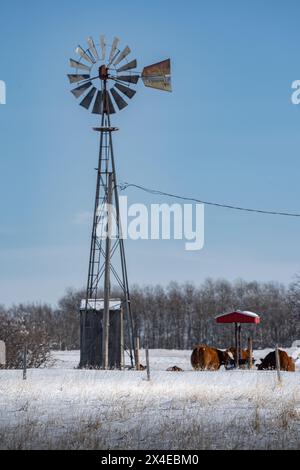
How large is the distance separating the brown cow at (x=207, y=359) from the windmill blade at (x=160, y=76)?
42.1 feet

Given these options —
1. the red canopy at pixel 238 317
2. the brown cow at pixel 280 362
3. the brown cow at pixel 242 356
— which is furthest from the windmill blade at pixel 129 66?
the brown cow at pixel 242 356

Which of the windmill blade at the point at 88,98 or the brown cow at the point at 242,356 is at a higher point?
the windmill blade at the point at 88,98

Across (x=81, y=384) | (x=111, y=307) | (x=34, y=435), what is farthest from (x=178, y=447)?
(x=111, y=307)

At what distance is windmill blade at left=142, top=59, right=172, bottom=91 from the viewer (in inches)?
1200

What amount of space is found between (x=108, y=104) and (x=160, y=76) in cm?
275

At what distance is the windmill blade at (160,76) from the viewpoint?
100 feet

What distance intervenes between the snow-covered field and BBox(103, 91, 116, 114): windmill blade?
14084 mm

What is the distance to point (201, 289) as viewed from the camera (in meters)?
110

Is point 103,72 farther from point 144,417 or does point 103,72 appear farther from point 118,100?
point 144,417

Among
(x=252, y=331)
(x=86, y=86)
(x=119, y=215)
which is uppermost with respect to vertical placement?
(x=86, y=86)

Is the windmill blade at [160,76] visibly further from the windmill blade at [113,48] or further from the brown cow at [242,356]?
the brown cow at [242,356]

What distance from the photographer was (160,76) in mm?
30594

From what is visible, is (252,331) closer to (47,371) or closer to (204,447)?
(47,371)

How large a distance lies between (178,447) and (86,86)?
919 inches
